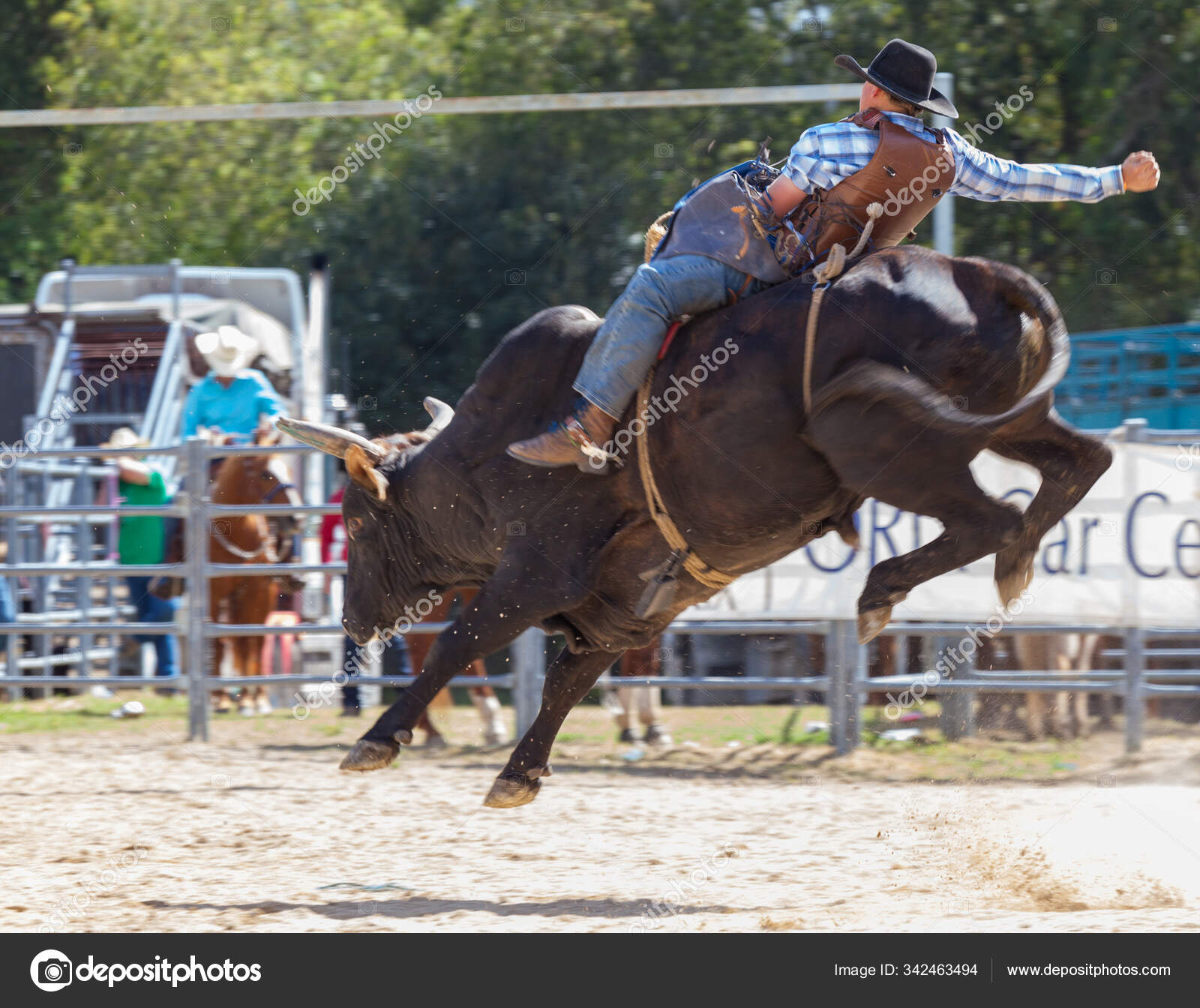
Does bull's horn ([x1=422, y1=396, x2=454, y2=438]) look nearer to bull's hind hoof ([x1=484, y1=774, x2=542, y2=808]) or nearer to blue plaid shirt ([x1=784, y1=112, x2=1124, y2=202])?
bull's hind hoof ([x1=484, y1=774, x2=542, y2=808])

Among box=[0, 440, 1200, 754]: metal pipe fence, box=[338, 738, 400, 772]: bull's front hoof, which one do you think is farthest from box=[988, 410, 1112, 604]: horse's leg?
box=[0, 440, 1200, 754]: metal pipe fence

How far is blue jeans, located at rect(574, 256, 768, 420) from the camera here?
4367mm

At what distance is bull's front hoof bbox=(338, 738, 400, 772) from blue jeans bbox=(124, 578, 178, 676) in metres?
4.59

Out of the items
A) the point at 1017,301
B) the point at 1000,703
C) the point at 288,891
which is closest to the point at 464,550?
the point at 288,891

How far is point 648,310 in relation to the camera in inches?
173

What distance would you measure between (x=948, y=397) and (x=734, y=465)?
2.15 feet

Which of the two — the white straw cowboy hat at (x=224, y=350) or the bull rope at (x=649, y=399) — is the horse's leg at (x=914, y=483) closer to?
the bull rope at (x=649, y=399)

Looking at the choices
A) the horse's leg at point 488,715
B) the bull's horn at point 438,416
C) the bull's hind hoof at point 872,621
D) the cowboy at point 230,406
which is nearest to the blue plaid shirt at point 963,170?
the bull's hind hoof at point 872,621

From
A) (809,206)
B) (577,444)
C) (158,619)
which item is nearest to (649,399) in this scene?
(577,444)

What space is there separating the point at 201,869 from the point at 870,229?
335cm

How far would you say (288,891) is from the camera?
16.7ft

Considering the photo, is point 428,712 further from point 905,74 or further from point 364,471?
point 905,74

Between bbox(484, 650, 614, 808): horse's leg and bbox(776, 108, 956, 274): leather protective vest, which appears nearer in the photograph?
bbox(776, 108, 956, 274): leather protective vest
